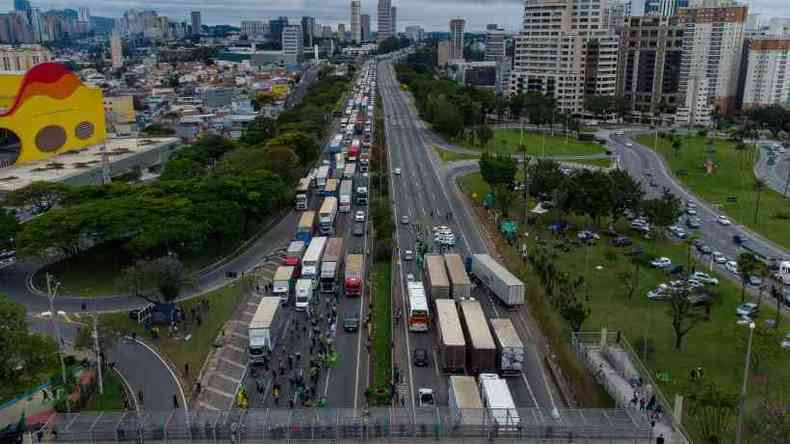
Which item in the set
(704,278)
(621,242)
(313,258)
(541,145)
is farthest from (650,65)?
(313,258)

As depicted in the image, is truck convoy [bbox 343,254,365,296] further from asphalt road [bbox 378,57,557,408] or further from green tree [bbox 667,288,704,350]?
green tree [bbox 667,288,704,350]

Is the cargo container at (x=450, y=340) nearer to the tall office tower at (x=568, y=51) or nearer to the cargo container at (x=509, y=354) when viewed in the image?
the cargo container at (x=509, y=354)

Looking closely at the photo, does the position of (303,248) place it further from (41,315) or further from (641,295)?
(641,295)

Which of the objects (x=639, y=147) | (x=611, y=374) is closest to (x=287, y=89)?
(x=639, y=147)

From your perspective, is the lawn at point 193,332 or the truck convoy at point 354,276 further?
the truck convoy at point 354,276

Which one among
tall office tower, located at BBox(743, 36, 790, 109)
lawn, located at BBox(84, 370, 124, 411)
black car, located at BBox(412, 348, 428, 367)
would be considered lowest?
lawn, located at BBox(84, 370, 124, 411)

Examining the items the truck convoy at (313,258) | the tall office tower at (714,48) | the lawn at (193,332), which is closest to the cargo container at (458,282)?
the truck convoy at (313,258)

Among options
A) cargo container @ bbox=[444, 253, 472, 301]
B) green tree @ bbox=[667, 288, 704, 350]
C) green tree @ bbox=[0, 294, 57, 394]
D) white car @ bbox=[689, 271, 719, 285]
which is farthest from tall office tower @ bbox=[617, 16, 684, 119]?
green tree @ bbox=[0, 294, 57, 394]
